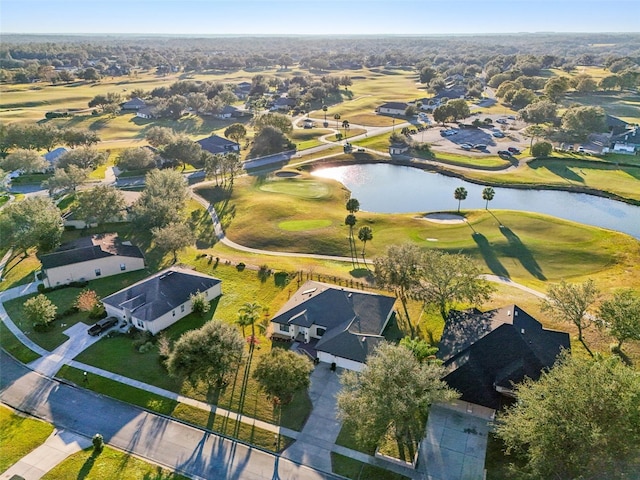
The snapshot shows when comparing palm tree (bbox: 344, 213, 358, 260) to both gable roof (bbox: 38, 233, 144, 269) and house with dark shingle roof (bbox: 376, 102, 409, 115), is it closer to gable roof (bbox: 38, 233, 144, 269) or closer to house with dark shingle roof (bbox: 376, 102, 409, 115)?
gable roof (bbox: 38, 233, 144, 269)

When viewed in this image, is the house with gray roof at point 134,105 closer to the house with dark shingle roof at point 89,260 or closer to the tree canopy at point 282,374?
the house with dark shingle roof at point 89,260

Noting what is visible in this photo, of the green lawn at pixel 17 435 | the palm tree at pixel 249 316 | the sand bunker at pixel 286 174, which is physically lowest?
the sand bunker at pixel 286 174

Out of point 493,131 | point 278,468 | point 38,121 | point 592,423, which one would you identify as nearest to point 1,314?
point 278,468

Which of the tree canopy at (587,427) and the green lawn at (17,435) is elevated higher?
the tree canopy at (587,427)

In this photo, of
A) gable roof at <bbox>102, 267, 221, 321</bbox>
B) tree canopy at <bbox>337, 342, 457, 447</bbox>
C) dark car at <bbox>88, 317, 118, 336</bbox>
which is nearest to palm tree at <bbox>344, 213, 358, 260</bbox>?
gable roof at <bbox>102, 267, 221, 321</bbox>

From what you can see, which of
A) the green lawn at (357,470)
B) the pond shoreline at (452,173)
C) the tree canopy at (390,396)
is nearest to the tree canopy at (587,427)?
the tree canopy at (390,396)

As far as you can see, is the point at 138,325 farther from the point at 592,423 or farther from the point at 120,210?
the point at 592,423
